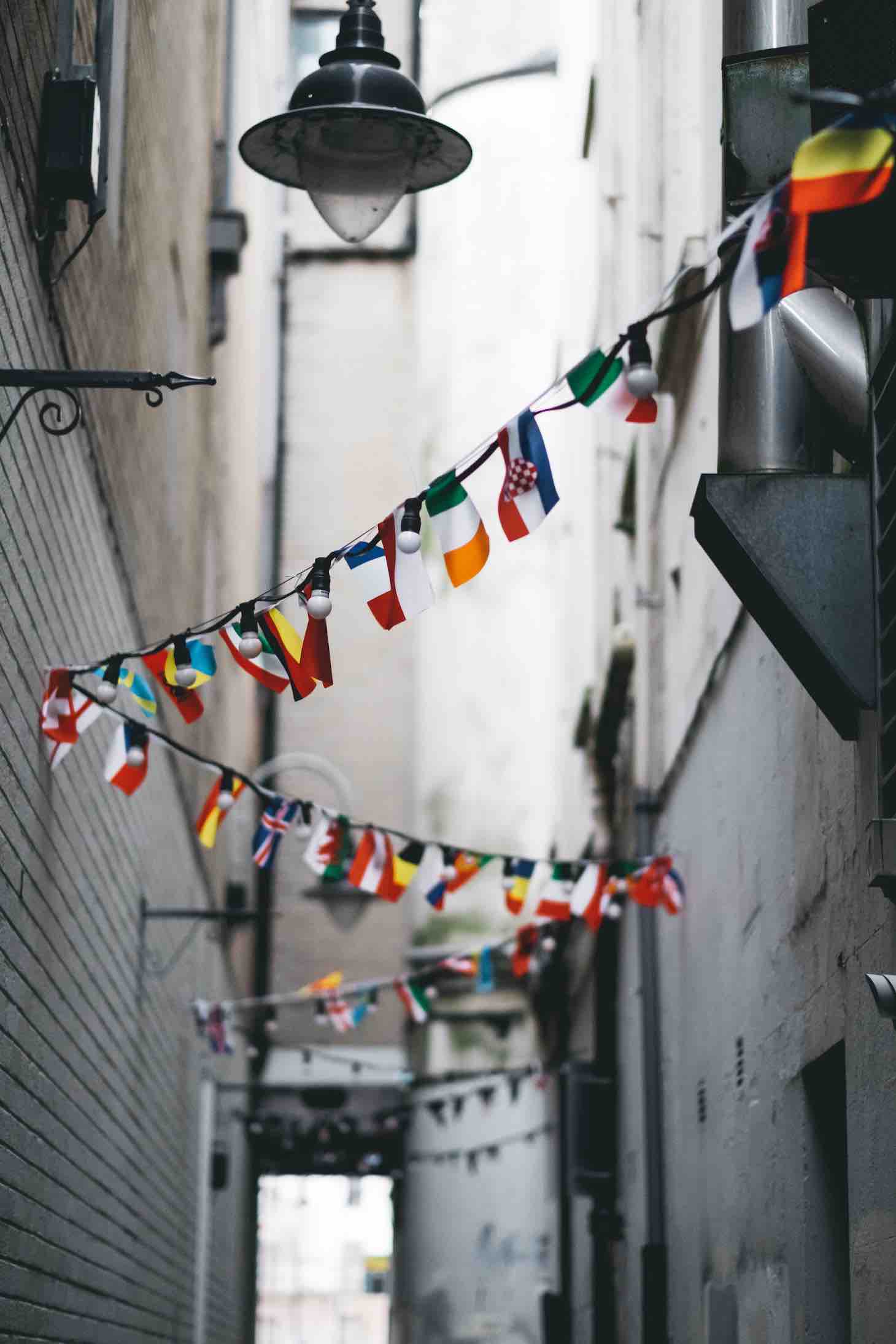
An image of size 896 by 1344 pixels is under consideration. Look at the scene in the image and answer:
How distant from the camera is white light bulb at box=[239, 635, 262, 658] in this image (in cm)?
631

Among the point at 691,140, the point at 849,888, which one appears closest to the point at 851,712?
the point at 849,888

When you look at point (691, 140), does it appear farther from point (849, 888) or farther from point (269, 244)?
point (269, 244)

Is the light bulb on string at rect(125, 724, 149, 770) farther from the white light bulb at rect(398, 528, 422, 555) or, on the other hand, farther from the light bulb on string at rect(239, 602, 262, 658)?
the white light bulb at rect(398, 528, 422, 555)

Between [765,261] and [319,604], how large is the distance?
7.03 feet

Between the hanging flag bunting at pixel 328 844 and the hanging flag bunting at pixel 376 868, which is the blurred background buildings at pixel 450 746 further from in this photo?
the hanging flag bunting at pixel 376 868

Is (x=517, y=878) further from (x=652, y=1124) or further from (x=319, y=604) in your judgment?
(x=319, y=604)

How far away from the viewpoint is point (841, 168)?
3.95 meters

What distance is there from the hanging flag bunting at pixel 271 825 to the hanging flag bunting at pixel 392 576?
114 inches

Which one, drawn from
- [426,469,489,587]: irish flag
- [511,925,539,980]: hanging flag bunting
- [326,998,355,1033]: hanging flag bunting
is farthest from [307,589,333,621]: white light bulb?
[326,998,355,1033]: hanging flag bunting

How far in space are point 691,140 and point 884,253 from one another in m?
6.57

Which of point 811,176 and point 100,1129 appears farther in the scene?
point 100,1129

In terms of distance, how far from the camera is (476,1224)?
23.0 meters

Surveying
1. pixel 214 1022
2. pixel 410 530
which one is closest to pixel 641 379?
pixel 410 530

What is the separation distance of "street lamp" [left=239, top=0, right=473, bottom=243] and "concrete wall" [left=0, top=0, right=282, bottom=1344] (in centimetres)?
88
